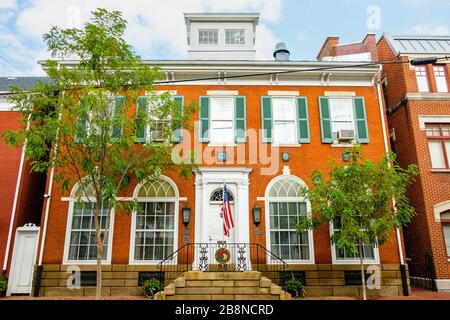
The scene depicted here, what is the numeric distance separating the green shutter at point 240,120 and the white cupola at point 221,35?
3126 mm

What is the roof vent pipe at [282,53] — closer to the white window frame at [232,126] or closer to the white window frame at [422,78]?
the white window frame at [232,126]

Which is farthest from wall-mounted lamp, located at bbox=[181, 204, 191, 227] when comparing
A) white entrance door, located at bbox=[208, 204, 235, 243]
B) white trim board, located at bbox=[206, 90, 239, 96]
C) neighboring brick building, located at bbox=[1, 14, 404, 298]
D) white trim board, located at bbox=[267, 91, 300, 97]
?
white trim board, located at bbox=[267, 91, 300, 97]

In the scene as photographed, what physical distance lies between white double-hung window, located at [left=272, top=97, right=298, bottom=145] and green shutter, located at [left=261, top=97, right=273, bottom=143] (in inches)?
8.6

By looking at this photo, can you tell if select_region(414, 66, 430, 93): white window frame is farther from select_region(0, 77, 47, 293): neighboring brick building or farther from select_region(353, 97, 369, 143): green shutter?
select_region(0, 77, 47, 293): neighboring brick building

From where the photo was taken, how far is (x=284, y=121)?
12.4 m

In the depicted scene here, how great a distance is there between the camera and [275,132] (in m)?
12.2

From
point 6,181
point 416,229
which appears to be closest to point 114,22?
point 6,181

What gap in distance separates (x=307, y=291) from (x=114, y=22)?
994cm

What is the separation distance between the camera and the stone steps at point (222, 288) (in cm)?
883

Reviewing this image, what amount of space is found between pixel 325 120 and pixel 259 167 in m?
3.12

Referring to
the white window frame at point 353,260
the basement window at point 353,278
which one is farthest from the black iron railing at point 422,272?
the basement window at point 353,278

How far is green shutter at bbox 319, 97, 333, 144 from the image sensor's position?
39.4 ft

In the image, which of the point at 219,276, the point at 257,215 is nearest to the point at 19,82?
the point at 257,215
